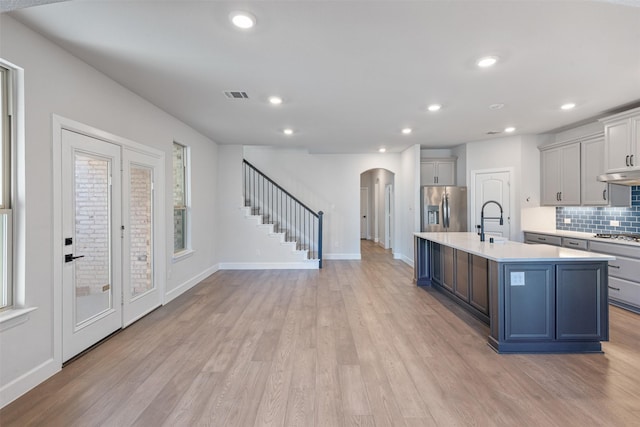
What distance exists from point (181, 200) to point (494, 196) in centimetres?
604

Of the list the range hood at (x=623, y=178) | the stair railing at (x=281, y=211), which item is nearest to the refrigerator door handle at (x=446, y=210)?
the range hood at (x=623, y=178)

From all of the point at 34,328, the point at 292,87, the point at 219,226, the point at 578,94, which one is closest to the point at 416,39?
the point at 292,87

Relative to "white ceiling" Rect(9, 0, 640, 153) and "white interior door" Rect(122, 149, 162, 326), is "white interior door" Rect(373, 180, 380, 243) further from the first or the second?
"white interior door" Rect(122, 149, 162, 326)

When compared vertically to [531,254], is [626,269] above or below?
below

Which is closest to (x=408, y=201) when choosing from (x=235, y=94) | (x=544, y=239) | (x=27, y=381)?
(x=544, y=239)

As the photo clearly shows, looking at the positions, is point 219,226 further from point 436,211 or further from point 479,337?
point 479,337

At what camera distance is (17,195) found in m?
2.26

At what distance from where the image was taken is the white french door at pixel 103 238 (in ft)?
8.86

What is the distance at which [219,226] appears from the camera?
264 inches

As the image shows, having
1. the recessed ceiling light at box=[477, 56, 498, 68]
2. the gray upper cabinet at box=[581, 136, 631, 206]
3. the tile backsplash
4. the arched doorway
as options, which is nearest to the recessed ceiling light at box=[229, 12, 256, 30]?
the recessed ceiling light at box=[477, 56, 498, 68]

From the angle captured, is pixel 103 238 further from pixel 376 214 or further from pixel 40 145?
pixel 376 214

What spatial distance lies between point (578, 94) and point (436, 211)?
3190mm

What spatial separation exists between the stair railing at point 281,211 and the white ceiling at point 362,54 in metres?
3.06

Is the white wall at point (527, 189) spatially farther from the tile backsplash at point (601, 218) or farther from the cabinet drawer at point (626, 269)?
the cabinet drawer at point (626, 269)
